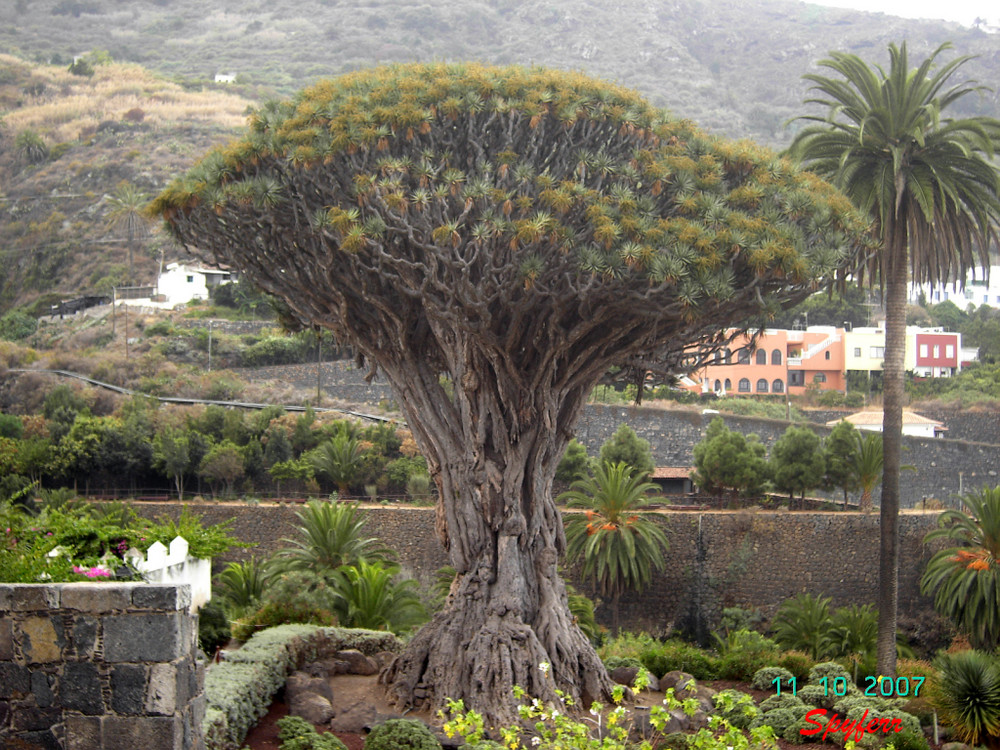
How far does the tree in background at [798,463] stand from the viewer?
1190 inches

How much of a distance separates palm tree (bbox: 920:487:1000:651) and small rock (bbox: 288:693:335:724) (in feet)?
48.3

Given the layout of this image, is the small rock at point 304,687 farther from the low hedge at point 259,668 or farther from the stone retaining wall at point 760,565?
the stone retaining wall at point 760,565

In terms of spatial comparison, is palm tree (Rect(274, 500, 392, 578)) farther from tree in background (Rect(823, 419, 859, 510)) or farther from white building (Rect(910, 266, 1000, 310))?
white building (Rect(910, 266, 1000, 310))

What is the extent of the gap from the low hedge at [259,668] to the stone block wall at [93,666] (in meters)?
1.60

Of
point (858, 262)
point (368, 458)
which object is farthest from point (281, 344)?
point (858, 262)

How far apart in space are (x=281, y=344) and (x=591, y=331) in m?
34.8

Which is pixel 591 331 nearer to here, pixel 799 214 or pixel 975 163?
pixel 799 214

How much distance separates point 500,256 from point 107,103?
3181 inches

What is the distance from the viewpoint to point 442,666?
45.8 ft

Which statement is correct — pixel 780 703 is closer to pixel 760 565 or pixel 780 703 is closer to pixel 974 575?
pixel 974 575

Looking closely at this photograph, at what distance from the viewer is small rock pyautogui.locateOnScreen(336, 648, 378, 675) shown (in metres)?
15.5

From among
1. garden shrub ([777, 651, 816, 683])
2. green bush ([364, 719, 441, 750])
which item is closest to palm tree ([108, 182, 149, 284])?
garden shrub ([777, 651, 816, 683])

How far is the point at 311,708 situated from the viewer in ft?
42.9
